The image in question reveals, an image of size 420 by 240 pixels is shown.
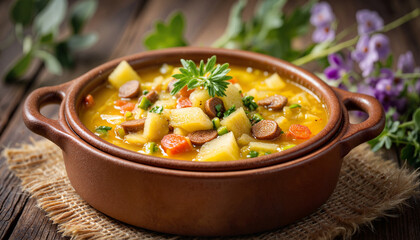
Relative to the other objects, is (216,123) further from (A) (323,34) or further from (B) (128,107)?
(A) (323,34)

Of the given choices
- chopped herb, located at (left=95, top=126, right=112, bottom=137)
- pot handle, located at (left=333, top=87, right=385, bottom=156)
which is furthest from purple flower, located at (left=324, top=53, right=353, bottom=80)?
chopped herb, located at (left=95, top=126, right=112, bottom=137)

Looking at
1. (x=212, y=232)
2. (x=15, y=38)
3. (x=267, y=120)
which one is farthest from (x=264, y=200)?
(x=15, y=38)

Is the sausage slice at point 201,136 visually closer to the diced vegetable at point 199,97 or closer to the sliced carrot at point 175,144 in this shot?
the sliced carrot at point 175,144

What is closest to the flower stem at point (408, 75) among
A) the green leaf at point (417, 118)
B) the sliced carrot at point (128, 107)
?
the green leaf at point (417, 118)

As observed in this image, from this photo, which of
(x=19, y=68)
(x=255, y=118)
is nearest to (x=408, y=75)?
(x=255, y=118)

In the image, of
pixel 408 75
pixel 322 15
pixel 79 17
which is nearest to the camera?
pixel 408 75

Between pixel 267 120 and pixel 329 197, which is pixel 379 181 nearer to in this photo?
pixel 329 197

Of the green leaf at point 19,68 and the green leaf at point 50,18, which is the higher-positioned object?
the green leaf at point 50,18

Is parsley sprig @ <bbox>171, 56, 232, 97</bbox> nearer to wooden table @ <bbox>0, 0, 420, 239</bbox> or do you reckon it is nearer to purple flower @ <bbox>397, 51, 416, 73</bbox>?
wooden table @ <bbox>0, 0, 420, 239</bbox>
